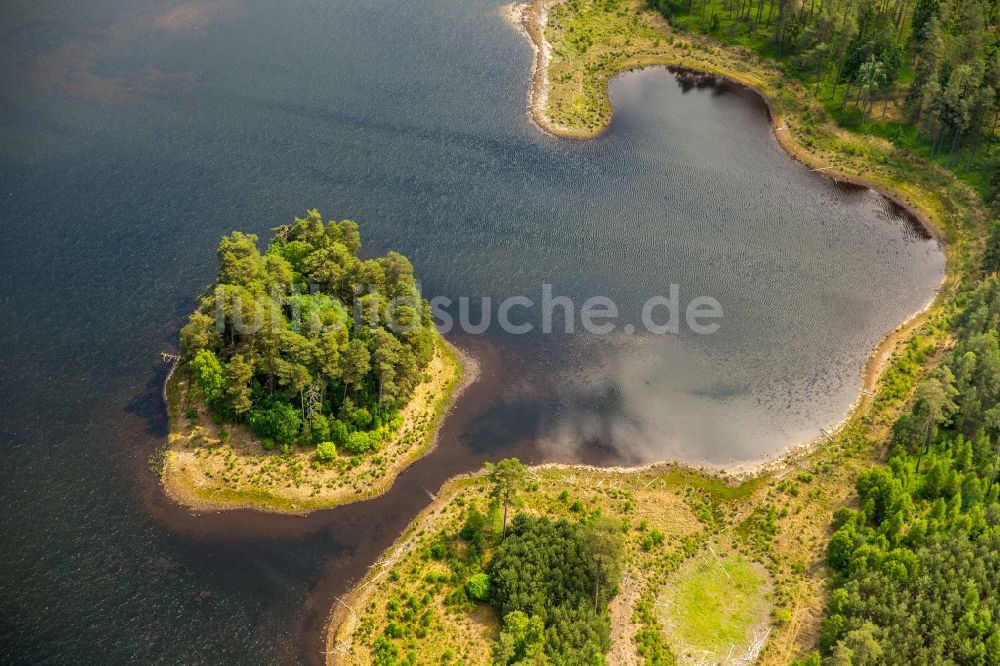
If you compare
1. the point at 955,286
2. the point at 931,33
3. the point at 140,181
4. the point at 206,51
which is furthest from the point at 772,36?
the point at 140,181

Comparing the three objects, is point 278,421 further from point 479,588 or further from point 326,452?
point 479,588

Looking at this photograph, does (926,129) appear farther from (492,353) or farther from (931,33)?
(492,353)

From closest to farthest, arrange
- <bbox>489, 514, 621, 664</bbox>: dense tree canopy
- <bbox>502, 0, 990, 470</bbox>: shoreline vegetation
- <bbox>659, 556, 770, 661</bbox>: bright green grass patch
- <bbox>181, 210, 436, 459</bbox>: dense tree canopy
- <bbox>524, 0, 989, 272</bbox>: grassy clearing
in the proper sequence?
<bbox>489, 514, 621, 664</bbox>: dense tree canopy → <bbox>659, 556, 770, 661</bbox>: bright green grass patch → <bbox>181, 210, 436, 459</bbox>: dense tree canopy → <bbox>502, 0, 990, 470</bbox>: shoreline vegetation → <bbox>524, 0, 989, 272</bbox>: grassy clearing

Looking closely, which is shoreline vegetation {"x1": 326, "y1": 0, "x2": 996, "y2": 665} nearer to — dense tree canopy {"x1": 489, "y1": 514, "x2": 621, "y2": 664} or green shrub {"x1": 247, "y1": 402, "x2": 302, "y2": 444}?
dense tree canopy {"x1": 489, "y1": 514, "x2": 621, "y2": 664}

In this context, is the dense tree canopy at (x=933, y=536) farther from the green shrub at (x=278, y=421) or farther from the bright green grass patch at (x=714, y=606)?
the green shrub at (x=278, y=421)

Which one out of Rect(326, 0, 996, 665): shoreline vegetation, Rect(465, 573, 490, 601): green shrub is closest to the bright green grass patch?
Rect(326, 0, 996, 665): shoreline vegetation

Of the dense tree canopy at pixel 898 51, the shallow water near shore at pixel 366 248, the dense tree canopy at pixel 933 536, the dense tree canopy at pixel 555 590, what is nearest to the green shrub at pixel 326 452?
the shallow water near shore at pixel 366 248
